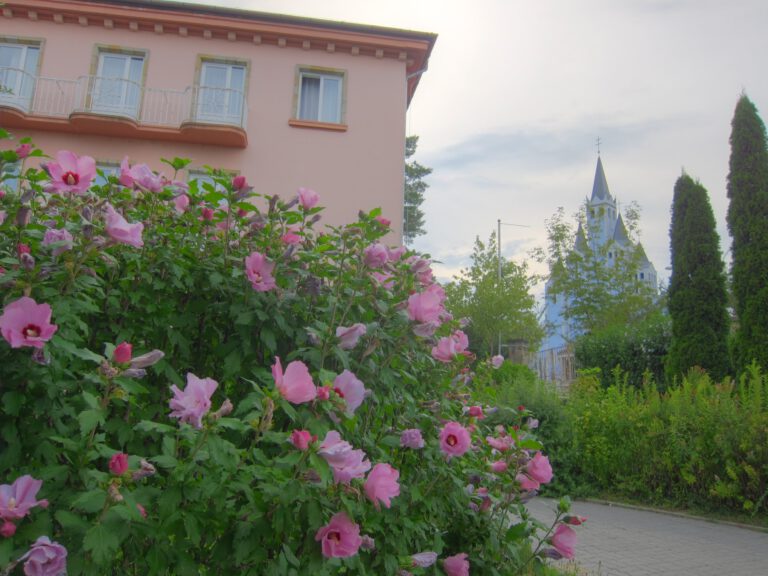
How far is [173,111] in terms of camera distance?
1355cm

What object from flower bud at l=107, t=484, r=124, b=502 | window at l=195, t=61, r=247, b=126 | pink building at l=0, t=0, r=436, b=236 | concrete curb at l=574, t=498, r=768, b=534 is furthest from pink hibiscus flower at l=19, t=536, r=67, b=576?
window at l=195, t=61, r=247, b=126

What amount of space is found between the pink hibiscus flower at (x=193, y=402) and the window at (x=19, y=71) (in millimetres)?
14314

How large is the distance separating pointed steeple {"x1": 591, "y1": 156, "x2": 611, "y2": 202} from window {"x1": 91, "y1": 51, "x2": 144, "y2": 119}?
50837mm

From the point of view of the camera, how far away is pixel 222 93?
13602 millimetres

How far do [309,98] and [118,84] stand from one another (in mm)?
4569

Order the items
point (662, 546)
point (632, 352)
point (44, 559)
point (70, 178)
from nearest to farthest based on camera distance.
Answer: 1. point (44, 559)
2. point (70, 178)
3. point (662, 546)
4. point (632, 352)

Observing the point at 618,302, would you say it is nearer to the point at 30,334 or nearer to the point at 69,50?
the point at 69,50

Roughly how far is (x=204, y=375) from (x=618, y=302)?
23976 mm

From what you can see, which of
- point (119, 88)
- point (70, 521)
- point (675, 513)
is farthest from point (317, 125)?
point (70, 521)

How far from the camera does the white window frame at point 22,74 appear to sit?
12.9 meters

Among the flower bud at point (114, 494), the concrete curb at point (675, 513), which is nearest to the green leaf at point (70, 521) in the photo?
the flower bud at point (114, 494)

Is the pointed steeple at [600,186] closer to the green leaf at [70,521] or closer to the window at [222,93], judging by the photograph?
the window at [222,93]

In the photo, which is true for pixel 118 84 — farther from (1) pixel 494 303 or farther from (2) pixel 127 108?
(1) pixel 494 303

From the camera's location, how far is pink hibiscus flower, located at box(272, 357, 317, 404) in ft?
4.84
